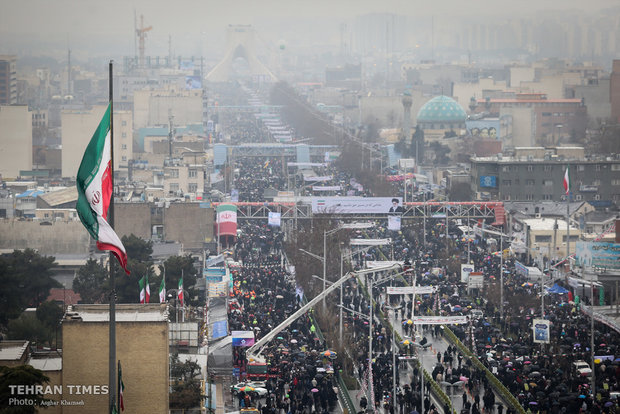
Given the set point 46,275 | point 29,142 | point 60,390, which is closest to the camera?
point 60,390

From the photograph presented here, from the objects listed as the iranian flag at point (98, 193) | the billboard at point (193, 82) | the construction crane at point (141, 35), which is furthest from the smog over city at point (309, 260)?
the construction crane at point (141, 35)

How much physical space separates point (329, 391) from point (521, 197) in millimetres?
24854

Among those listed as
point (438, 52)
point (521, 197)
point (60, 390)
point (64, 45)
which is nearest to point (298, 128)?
point (64, 45)

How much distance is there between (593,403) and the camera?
1875 cm

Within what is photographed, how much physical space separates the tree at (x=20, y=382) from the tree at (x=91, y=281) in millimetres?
12253

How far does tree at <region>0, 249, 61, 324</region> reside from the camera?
24.5 metres

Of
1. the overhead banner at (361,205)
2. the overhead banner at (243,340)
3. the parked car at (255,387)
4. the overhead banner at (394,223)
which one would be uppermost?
the overhead banner at (361,205)

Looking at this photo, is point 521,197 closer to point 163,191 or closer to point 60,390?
point 163,191

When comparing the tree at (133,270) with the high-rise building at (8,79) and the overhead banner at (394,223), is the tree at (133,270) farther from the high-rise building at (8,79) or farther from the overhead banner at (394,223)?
the high-rise building at (8,79)

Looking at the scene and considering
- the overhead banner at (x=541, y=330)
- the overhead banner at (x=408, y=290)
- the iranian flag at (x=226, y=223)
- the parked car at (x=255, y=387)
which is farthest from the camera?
the iranian flag at (x=226, y=223)

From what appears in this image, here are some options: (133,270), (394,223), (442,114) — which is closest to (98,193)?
(133,270)

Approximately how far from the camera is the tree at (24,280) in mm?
24547

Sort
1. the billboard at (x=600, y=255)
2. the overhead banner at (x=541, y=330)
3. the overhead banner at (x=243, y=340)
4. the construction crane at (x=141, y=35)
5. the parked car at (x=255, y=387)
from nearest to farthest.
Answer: the parked car at (x=255, y=387), the overhead banner at (x=243, y=340), the overhead banner at (x=541, y=330), the billboard at (x=600, y=255), the construction crane at (x=141, y=35)

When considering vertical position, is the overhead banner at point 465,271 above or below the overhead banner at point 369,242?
below
